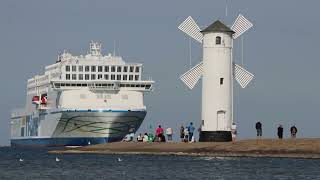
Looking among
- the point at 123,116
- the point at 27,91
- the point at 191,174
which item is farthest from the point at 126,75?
the point at 191,174

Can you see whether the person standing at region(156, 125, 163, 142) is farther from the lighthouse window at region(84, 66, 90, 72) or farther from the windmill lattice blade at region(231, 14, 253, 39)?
the lighthouse window at region(84, 66, 90, 72)

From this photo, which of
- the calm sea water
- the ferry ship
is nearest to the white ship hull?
the ferry ship

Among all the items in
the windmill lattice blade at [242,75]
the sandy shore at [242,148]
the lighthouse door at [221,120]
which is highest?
the windmill lattice blade at [242,75]

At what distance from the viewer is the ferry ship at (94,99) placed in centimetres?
10275

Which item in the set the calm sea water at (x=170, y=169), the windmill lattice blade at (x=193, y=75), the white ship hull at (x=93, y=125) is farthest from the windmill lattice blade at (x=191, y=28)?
the white ship hull at (x=93, y=125)

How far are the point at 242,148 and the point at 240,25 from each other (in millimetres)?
14751

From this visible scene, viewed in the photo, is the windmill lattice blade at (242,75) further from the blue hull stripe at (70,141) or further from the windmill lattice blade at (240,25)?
the blue hull stripe at (70,141)

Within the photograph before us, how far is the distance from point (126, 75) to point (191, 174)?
55174mm

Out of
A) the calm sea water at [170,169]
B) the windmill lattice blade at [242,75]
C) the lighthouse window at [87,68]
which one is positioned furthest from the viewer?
the lighthouse window at [87,68]

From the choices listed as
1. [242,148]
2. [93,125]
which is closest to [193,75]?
[242,148]

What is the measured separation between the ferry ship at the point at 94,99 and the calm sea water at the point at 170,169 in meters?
35.0

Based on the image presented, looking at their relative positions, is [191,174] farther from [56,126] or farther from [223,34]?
[56,126]

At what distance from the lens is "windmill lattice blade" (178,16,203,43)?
74.8m

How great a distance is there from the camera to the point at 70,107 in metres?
104
